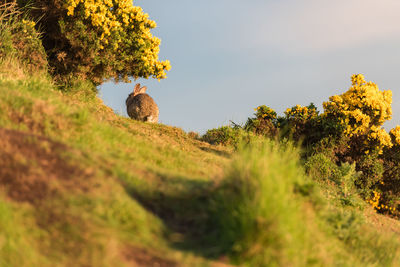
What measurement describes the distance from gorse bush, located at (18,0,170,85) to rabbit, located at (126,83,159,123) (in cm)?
145

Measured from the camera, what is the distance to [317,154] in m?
15.3

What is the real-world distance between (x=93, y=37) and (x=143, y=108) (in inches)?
128

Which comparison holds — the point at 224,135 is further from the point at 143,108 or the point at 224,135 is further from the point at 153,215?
the point at 153,215

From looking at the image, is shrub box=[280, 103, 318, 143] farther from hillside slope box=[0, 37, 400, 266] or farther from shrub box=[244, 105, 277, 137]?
hillside slope box=[0, 37, 400, 266]

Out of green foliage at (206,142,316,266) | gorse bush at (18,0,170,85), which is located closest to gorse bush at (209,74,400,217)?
gorse bush at (18,0,170,85)

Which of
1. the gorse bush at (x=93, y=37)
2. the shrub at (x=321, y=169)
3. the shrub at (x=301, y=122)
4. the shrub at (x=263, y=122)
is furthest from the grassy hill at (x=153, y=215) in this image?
the shrub at (x=263, y=122)

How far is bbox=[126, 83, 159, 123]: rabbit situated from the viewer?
15984mm

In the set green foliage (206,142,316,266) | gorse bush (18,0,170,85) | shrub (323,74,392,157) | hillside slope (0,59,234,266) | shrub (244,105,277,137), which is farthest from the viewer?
shrub (244,105,277,137)

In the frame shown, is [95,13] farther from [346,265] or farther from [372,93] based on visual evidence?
[346,265]

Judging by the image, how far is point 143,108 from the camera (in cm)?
1592

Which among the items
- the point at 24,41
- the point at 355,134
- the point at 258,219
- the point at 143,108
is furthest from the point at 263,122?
the point at 258,219

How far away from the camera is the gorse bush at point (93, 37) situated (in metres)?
14.8

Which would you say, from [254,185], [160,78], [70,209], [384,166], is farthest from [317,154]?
[70,209]

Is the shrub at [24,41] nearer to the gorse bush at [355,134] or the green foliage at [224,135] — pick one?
the green foliage at [224,135]
